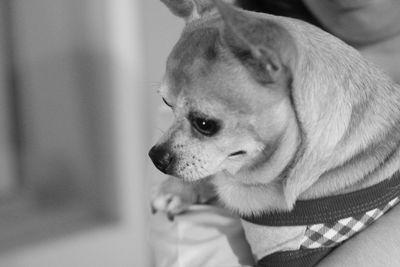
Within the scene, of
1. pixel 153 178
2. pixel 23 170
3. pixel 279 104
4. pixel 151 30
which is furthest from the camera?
pixel 23 170

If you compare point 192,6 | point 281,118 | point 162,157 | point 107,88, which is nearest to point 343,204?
point 281,118

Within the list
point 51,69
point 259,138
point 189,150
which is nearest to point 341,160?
point 259,138

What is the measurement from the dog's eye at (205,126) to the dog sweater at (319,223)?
18 centimetres

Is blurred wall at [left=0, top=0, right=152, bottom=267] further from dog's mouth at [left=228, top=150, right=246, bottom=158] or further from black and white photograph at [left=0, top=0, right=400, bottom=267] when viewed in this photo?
dog's mouth at [left=228, top=150, right=246, bottom=158]

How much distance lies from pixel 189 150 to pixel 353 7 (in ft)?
1.42

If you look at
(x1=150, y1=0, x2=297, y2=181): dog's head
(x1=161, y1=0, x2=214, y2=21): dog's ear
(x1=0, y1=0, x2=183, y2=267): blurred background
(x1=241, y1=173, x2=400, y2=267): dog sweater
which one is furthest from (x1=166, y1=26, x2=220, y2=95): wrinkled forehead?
(x1=0, y1=0, x2=183, y2=267): blurred background

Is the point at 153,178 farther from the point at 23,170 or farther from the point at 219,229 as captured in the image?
the point at 23,170

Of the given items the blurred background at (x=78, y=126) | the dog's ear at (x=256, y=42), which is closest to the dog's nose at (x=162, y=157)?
the dog's ear at (x=256, y=42)

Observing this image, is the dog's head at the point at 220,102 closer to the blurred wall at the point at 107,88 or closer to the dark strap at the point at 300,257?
the dark strap at the point at 300,257

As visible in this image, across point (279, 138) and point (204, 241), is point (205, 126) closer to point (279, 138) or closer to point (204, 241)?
point (279, 138)

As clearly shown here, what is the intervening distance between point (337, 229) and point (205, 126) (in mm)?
265

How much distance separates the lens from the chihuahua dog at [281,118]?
833 mm

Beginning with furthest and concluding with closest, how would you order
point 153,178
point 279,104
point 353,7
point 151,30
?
point 151,30 → point 153,178 → point 353,7 → point 279,104

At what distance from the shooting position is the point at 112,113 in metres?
2.21
